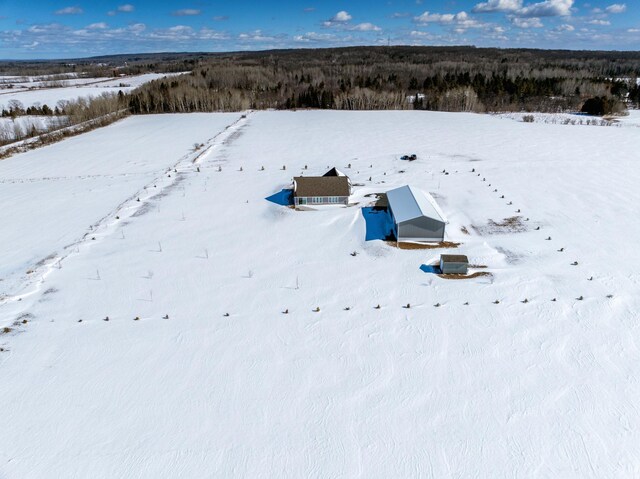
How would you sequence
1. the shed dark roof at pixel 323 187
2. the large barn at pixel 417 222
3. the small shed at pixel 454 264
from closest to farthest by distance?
1. the small shed at pixel 454 264
2. the large barn at pixel 417 222
3. the shed dark roof at pixel 323 187

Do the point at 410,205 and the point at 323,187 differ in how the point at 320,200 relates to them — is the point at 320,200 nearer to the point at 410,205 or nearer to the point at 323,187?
the point at 323,187

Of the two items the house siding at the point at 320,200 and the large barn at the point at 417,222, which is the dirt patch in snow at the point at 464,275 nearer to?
the large barn at the point at 417,222

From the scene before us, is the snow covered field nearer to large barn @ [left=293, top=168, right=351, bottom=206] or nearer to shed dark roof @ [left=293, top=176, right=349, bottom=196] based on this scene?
large barn @ [left=293, top=168, right=351, bottom=206]

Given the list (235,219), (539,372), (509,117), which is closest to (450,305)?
(539,372)

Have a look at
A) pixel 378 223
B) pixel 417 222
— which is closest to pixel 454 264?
pixel 417 222

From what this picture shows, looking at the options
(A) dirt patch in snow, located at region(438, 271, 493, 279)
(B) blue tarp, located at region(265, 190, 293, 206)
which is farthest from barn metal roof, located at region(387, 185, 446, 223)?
(B) blue tarp, located at region(265, 190, 293, 206)

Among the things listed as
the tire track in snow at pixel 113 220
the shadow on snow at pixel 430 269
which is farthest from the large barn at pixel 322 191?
the tire track in snow at pixel 113 220

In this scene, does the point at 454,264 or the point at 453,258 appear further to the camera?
the point at 453,258
